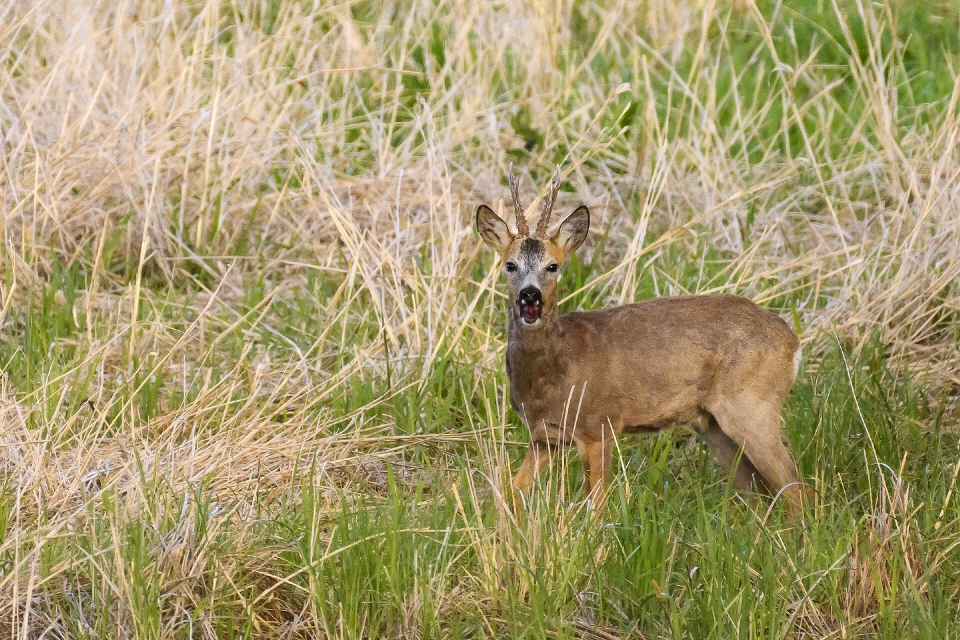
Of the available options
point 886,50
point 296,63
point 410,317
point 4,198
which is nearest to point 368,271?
point 410,317

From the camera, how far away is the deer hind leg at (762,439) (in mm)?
4773

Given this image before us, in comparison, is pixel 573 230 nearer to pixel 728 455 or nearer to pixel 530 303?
pixel 530 303

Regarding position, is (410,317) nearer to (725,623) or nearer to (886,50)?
(725,623)

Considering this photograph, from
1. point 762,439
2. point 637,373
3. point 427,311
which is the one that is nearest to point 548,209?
point 637,373

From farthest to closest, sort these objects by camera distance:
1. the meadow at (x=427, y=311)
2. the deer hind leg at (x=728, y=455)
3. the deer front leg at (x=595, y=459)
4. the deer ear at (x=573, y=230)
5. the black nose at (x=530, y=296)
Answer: the deer hind leg at (x=728, y=455), the deer ear at (x=573, y=230), the deer front leg at (x=595, y=459), the black nose at (x=530, y=296), the meadow at (x=427, y=311)

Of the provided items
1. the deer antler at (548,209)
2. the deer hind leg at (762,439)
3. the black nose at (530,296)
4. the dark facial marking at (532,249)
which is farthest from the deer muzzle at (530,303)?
the deer hind leg at (762,439)

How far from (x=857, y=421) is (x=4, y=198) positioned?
3726 millimetres

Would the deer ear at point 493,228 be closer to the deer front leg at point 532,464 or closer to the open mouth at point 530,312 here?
the open mouth at point 530,312

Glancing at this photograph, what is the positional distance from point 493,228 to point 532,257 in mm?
317

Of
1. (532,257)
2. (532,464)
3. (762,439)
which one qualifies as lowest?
(532,464)

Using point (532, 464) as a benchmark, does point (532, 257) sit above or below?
above

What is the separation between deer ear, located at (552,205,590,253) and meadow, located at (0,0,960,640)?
61 cm

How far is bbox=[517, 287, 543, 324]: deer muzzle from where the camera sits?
456 cm

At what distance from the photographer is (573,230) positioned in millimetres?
4863
